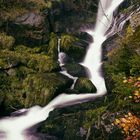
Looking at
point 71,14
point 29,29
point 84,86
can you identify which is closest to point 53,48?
point 29,29

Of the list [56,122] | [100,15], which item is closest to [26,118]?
[56,122]

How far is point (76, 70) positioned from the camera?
1605 cm

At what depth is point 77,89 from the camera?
576 inches

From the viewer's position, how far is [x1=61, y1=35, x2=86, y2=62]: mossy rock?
17.6m

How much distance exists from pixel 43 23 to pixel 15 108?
5441mm

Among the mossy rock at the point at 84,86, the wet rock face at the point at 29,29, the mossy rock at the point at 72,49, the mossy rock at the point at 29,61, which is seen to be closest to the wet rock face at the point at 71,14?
the wet rock face at the point at 29,29

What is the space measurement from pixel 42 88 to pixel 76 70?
2316 mm

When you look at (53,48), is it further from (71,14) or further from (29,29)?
(71,14)

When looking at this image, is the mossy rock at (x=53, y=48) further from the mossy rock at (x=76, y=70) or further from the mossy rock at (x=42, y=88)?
the mossy rock at (x=42, y=88)

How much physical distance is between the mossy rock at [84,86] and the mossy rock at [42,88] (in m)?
0.43

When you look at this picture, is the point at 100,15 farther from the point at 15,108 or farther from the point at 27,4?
the point at 15,108

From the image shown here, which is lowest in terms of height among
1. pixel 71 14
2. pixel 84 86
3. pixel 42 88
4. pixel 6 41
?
pixel 84 86

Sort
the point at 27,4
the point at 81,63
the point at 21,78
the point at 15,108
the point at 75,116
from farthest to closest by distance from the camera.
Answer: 1. the point at 27,4
2. the point at 81,63
3. the point at 21,78
4. the point at 15,108
5. the point at 75,116

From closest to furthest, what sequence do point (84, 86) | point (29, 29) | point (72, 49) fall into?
1. point (84, 86)
2. point (72, 49)
3. point (29, 29)
